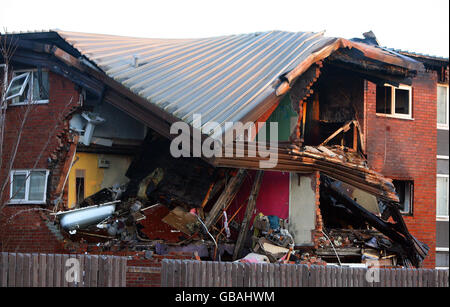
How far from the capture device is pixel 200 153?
13547mm

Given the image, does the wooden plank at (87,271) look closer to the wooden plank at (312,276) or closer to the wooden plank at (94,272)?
the wooden plank at (94,272)

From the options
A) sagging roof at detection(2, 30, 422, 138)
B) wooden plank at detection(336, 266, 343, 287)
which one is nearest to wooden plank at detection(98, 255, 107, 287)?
wooden plank at detection(336, 266, 343, 287)

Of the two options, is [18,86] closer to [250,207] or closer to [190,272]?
[250,207]

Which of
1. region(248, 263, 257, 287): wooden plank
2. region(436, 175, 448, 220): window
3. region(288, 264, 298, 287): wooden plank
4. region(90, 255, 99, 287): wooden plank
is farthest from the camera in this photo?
region(436, 175, 448, 220): window

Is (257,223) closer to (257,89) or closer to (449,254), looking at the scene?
(257,89)

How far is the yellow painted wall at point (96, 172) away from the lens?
1631 centimetres

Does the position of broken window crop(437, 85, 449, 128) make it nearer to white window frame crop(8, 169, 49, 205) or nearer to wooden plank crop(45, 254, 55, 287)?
white window frame crop(8, 169, 49, 205)

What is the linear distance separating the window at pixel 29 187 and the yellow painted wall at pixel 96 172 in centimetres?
65

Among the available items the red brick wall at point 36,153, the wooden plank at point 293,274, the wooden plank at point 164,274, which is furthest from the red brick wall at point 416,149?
the wooden plank at point 164,274

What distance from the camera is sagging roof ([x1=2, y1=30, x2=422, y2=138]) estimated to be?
46.1 ft

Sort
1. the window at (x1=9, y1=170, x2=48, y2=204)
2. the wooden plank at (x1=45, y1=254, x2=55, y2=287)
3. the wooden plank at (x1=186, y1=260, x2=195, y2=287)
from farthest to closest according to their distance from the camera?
the window at (x1=9, y1=170, x2=48, y2=204) → the wooden plank at (x1=186, y1=260, x2=195, y2=287) → the wooden plank at (x1=45, y1=254, x2=55, y2=287)

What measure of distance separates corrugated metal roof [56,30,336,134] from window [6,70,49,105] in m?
1.24
